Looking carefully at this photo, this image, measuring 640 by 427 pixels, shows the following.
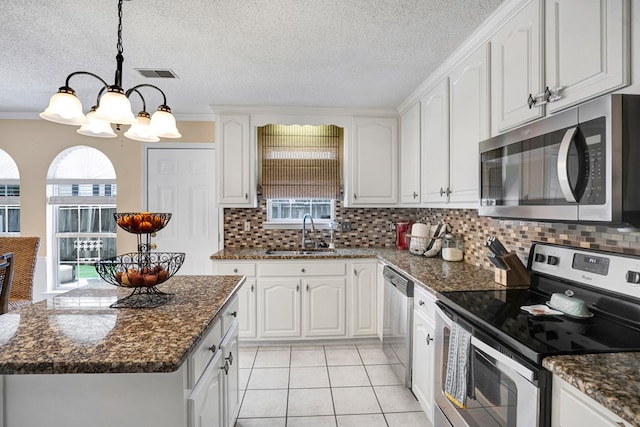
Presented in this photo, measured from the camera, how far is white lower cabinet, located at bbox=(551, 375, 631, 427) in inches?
31.1

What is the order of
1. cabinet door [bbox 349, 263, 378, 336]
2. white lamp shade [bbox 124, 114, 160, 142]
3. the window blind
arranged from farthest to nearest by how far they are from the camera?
1. the window blind
2. cabinet door [bbox 349, 263, 378, 336]
3. white lamp shade [bbox 124, 114, 160, 142]

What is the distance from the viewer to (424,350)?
196 cm

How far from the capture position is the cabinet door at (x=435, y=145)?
7.65 ft

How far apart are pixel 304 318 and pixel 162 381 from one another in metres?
2.19

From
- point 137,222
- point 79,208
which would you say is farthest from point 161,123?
point 79,208

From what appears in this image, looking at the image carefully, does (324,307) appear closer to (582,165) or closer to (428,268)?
(428,268)

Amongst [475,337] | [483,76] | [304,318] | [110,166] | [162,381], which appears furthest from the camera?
[110,166]

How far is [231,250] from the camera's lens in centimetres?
348

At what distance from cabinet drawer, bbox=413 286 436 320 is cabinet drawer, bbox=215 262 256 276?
1.58 m

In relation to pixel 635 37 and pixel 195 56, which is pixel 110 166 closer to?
pixel 195 56

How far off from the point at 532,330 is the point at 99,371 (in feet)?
4.60

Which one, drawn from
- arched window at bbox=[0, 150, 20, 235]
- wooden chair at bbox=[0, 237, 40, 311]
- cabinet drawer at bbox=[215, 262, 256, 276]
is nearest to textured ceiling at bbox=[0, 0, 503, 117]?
arched window at bbox=[0, 150, 20, 235]

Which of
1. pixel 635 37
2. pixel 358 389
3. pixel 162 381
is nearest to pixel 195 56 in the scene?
pixel 162 381

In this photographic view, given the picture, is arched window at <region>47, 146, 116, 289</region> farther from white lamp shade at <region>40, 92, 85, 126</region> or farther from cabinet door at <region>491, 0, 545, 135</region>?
cabinet door at <region>491, 0, 545, 135</region>
